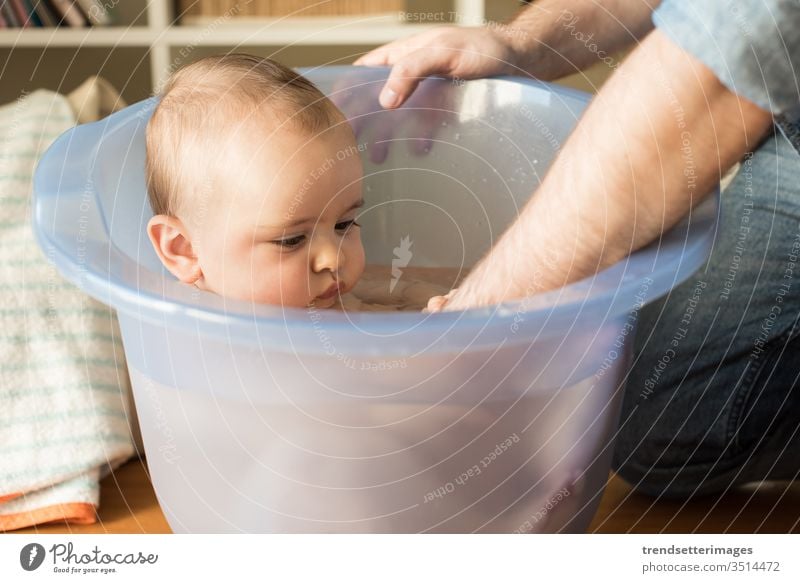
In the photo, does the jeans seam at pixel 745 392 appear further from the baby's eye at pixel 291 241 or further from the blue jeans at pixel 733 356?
the baby's eye at pixel 291 241

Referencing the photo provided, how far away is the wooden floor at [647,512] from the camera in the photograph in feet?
1.84

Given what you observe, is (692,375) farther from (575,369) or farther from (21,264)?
(21,264)

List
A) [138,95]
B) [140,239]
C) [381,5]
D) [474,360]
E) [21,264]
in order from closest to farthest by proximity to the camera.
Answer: [474,360] < [140,239] < [21,264] < [381,5] < [138,95]

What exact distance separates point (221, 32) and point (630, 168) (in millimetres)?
472

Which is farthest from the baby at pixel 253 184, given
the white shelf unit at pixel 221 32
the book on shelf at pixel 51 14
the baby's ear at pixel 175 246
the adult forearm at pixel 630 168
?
the book on shelf at pixel 51 14

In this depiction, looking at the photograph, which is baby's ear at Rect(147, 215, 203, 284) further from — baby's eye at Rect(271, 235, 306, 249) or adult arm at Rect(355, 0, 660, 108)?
adult arm at Rect(355, 0, 660, 108)

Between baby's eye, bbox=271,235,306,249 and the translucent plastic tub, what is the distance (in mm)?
81

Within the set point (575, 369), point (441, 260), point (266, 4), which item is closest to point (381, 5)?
point (266, 4)

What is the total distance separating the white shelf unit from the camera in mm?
728

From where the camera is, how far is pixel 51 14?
32.2 inches

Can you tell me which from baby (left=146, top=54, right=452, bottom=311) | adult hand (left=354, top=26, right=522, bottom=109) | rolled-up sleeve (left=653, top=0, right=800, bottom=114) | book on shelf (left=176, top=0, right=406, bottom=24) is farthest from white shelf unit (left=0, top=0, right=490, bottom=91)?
rolled-up sleeve (left=653, top=0, right=800, bottom=114)

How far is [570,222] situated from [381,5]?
1.42 feet

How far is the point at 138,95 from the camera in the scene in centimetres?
88

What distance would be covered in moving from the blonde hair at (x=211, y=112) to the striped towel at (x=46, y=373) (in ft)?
0.60
